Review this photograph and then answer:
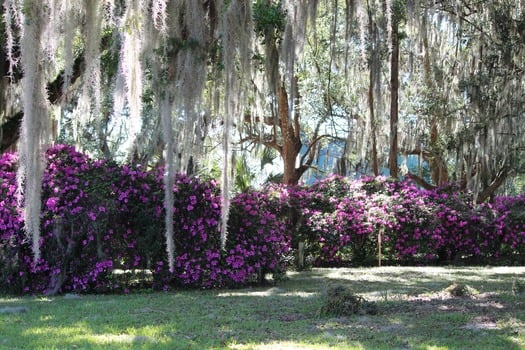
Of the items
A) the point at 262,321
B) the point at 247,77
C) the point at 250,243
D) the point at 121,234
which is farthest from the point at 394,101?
the point at 262,321

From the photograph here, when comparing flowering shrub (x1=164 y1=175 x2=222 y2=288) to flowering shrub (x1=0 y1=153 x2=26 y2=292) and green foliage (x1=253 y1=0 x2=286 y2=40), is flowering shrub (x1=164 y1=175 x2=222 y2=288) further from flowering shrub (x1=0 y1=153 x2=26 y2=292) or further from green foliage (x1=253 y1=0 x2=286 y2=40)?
green foliage (x1=253 y1=0 x2=286 y2=40)

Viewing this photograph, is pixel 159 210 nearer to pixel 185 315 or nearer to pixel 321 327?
pixel 185 315

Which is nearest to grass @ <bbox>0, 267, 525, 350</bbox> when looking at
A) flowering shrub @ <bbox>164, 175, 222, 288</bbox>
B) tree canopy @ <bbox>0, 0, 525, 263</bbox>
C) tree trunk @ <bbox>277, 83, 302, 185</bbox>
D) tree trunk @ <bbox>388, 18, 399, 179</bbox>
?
flowering shrub @ <bbox>164, 175, 222, 288</bbox>

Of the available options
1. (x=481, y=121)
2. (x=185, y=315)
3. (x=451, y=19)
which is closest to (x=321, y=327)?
(x=185, y=315)

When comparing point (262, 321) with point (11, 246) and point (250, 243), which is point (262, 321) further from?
point (11, 246)

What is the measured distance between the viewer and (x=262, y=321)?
4551mm

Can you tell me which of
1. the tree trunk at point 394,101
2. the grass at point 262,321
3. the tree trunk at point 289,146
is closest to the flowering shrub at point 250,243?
the grass at point 262,321

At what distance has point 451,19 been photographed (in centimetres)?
999

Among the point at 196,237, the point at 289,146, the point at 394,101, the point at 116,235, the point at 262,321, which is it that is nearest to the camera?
the point at 262,321

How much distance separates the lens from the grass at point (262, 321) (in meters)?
3.73

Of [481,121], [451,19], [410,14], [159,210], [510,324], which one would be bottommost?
[510,324]

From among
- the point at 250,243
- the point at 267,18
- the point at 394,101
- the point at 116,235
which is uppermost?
the point at 394,101

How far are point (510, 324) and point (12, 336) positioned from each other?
356cm

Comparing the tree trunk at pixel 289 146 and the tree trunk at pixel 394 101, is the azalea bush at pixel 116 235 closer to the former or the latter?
the tree trunk at pixel 394 101
